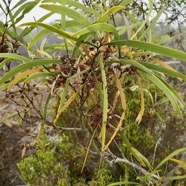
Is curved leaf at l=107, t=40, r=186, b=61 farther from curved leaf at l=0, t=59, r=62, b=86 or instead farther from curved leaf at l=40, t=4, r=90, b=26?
curved leaf at l=0, t=59, r=62, b=86

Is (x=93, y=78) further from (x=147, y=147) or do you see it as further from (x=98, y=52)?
(x=147, y=147)

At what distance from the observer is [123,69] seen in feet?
3.27

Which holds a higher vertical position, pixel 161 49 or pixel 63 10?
pixel 63 10

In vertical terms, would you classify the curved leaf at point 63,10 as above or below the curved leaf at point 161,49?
above

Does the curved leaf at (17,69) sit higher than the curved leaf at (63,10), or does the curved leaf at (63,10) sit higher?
the curved leaf at (63,10)

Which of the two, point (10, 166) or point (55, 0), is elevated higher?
point (55, 0)

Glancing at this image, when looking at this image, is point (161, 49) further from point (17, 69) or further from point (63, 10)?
point (17, 69)

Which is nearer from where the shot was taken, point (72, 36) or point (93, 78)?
point (72, 36)

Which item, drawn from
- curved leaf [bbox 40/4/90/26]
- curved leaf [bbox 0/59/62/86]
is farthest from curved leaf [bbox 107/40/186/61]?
curved leaf [bbox 0/59/62/86]

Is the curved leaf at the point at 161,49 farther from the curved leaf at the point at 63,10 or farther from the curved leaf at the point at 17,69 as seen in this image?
the curved leaf at the point at 17,69

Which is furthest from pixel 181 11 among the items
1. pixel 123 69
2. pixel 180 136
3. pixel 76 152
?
pixel 123 69

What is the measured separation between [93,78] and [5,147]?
3.29 meters

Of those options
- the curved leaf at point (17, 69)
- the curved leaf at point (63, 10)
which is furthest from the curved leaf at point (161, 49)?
the curved leaf at point (17, 69)

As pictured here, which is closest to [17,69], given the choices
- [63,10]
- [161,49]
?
[63,10]
